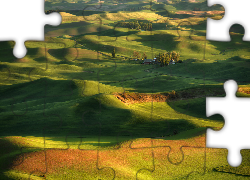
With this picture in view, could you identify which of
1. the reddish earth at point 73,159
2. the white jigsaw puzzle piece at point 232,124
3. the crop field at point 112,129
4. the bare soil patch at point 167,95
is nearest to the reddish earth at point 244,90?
the crop field at point 112,129

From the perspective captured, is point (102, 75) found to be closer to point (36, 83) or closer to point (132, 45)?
point (36, 83)

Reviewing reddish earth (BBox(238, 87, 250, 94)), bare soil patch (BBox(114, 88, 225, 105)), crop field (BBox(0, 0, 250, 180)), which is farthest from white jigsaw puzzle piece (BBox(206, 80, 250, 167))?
reddish earth (BBox(238, 87, 250, 94))

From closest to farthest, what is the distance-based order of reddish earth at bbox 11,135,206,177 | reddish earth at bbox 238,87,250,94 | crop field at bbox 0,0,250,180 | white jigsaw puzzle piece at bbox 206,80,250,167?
white jigsaw puzzle piece at bbox 206,80,250,167
reddish earth at bbox 11,135,206,177
crop field at bbox 0,0,250,180
reddish earth at bbox 238,87,250,94

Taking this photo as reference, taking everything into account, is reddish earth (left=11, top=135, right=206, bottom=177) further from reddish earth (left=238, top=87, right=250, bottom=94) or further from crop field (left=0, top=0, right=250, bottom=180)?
reddish earth (left=238, top=87, right=250, bottom=94)

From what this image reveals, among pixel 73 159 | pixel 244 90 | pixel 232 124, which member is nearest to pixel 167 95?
pixel 244 90

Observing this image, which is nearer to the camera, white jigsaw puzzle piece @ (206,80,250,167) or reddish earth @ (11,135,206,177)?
white jigsaw puzzle piece @ (206,80,250,167)

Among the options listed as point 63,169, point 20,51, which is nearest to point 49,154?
point 63,169

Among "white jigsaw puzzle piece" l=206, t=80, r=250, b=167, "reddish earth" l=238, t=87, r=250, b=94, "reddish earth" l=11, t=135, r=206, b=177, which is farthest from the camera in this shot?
"reddish earth" l=238, t=87, r=250, b=94

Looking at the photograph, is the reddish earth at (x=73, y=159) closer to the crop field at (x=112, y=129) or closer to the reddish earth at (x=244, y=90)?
the crop field at (x=112, y=129)

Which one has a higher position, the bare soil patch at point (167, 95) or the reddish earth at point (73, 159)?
the reddish earth at point (73, 159)

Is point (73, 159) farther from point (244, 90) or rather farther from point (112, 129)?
point (244, 90)
